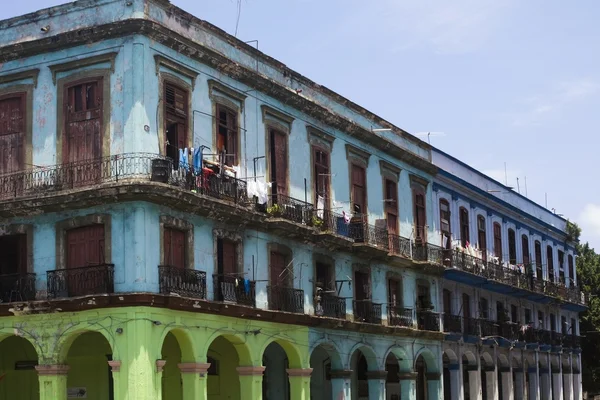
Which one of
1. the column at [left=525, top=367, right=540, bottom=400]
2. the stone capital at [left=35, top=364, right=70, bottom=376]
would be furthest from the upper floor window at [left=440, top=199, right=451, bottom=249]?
the stone capital at [left=35, top=364, right=70, bottom=376]

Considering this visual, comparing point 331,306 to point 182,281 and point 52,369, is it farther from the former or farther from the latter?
point 52,369

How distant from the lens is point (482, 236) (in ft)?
140

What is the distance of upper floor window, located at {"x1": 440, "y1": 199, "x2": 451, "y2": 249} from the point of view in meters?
39.0

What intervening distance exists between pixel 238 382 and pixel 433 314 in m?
10.2

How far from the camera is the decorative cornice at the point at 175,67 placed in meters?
24.4

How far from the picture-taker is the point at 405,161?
36.9 metres

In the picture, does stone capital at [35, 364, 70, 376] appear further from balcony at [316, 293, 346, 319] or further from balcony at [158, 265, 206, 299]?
balcony at [316, 293, 346, 319]

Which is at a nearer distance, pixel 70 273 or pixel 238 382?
pixel 70 273

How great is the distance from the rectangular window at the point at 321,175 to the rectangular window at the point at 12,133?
902cm

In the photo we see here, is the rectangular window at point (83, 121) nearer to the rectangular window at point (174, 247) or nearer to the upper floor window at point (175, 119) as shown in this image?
the upper floor window at point (175, 119)

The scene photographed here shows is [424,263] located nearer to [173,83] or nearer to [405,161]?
[405,161]

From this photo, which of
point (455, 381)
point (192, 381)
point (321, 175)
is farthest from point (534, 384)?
point (192, 381)

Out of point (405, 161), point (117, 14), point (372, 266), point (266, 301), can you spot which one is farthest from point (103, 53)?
point (405, 161)

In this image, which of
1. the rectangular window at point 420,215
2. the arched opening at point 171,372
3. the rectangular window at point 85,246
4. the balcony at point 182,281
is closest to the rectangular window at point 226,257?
the balcony at point 182,281
